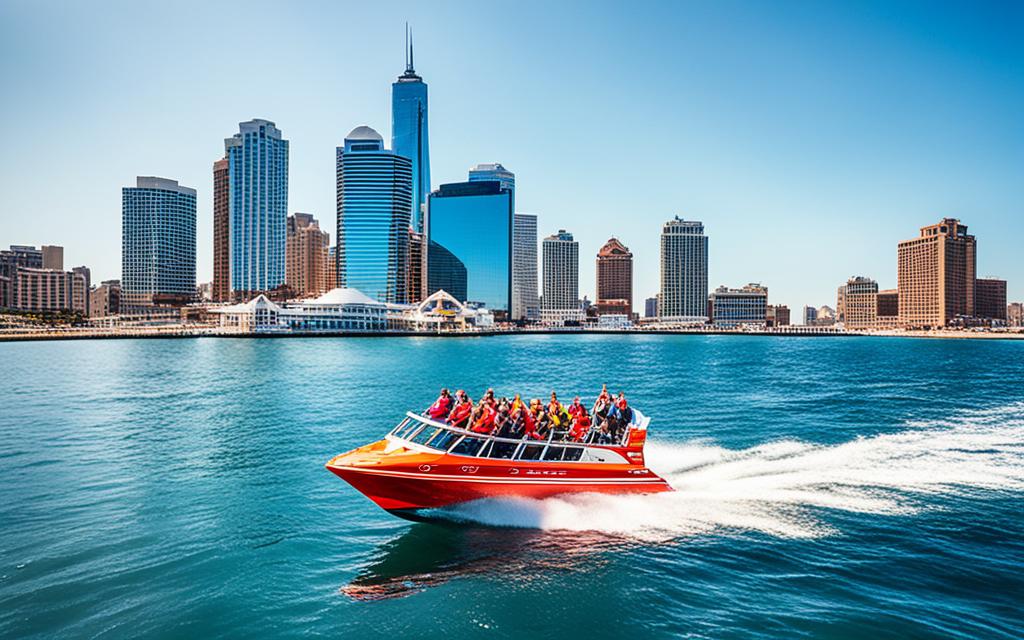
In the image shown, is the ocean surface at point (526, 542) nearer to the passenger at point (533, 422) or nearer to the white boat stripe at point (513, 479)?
the white boat stripe at point (513, 479)

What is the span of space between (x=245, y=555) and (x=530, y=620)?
8083 millimetres

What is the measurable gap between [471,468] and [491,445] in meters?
0.91

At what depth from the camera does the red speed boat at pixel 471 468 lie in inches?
687

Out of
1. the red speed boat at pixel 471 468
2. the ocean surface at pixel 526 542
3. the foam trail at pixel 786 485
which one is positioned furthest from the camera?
the foam trail at pixel 786 485

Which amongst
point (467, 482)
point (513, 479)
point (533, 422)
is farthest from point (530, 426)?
point (467, 482)

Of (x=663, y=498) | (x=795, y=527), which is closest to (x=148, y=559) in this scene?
(x=663, y=498)

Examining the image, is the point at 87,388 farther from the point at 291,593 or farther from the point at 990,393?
the point at 990,393

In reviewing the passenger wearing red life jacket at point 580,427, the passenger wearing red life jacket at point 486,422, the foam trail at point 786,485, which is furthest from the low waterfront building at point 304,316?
the passenger wearing red life jacket at point 580,427

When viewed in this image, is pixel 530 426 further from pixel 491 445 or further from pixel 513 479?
pixel 513 479

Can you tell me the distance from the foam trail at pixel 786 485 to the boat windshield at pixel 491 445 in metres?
1.29

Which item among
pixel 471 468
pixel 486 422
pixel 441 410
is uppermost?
pixel 441 410

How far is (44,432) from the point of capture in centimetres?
3191

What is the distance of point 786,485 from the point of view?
71.6ft

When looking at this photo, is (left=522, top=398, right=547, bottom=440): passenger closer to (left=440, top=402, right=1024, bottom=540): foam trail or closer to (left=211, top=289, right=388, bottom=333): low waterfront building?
(left=440, top=402, right=1024, bottom=540): foam trail
